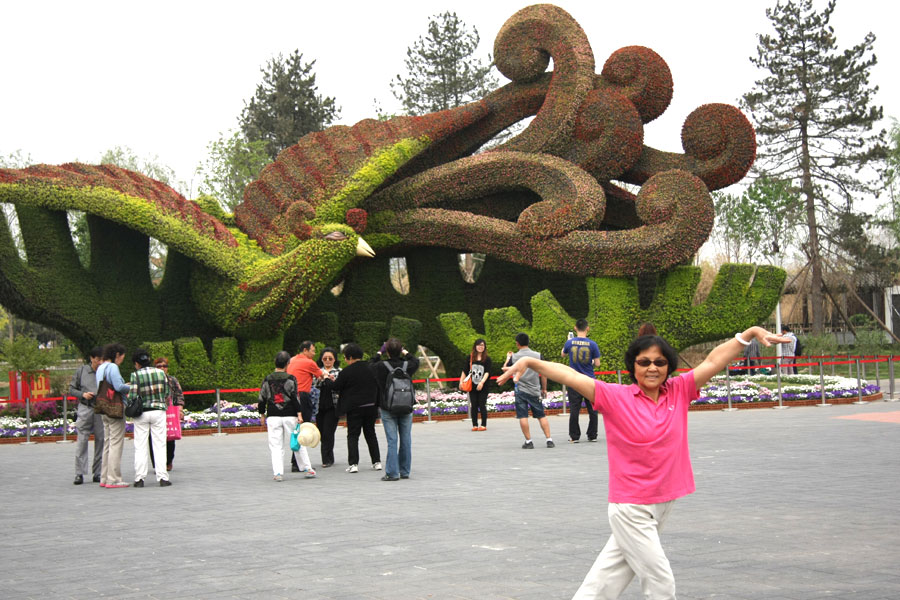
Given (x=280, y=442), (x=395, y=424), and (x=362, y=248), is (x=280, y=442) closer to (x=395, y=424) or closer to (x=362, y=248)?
(x=395, y=424)

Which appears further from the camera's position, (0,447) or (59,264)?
(59,264)

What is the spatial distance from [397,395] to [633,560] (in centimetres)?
644

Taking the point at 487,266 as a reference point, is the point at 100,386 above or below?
below

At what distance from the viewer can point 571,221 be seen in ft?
73.9

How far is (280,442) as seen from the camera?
427 inches

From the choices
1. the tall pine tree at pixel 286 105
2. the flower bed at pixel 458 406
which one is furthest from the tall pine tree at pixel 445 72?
the flower bed at pixel 458 406

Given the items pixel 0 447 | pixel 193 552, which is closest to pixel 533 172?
pixel 0 447

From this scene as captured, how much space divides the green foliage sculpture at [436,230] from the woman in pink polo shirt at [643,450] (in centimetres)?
1696

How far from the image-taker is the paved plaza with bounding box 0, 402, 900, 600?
5.52 metres

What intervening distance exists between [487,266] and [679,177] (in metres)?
5.72

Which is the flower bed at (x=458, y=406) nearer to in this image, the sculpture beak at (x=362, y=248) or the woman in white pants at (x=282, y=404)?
the sculpture beak at (x=362, y=248)

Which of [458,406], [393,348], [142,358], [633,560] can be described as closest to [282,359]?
[393,348]

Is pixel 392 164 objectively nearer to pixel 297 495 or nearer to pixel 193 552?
pixel 297 495

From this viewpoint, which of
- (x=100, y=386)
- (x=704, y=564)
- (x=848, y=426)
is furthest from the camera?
(x=848, y=426)
